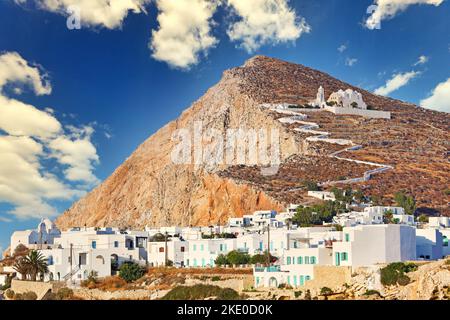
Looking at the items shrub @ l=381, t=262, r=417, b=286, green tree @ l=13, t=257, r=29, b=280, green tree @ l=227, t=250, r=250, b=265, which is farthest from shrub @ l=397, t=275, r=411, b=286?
green tree @ l=13, t=257, r=29, b=280

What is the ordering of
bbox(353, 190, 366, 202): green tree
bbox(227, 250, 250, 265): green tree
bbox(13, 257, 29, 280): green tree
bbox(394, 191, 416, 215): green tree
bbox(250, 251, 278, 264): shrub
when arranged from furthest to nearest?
bbox(353, 190, 366, 202): green tree
bbox(394, 191, 416, 215): green tree
bbox(13, 257, 29, 280): green tree
bbox(227, 250, 250, 265): green tree
bbox(250, 251, 278, 264): shrub

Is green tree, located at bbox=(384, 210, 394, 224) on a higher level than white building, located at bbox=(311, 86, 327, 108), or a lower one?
lower

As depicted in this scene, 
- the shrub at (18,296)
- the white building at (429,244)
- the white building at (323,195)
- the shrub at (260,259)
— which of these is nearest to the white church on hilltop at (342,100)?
the white building at (323,195)

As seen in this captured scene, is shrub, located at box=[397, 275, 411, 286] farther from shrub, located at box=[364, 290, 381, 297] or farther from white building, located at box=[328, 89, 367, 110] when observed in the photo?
white building, located at box=[328, 89, 367, 110]

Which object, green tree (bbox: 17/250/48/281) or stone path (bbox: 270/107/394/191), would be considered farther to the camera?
stone path (bbox: 270/107/394/191)

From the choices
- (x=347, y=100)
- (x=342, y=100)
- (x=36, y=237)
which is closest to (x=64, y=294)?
(x=36, y=237)

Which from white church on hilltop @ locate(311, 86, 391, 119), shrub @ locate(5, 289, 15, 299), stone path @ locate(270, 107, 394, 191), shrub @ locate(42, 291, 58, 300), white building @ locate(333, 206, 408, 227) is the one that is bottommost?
shrub @ locate(5, 289, 15, 299)
